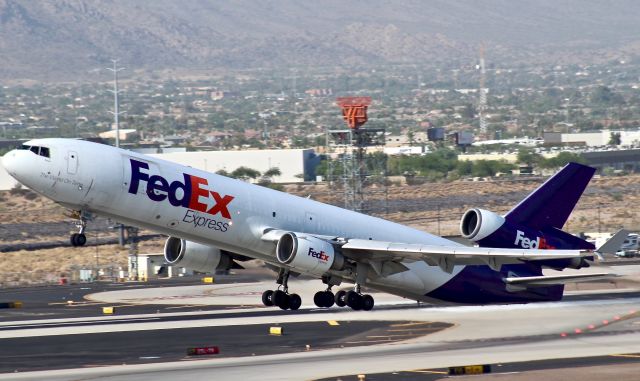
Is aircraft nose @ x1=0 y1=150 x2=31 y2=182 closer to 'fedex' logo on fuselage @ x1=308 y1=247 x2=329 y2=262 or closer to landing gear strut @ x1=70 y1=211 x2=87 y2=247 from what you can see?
landing gear strut @ x1=70 y1=211 x2=87 y2=247

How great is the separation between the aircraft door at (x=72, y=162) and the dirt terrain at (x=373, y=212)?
60.3m

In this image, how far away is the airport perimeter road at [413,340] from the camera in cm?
6028

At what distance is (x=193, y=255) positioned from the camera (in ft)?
204

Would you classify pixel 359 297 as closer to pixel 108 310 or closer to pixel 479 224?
pixel 479 224

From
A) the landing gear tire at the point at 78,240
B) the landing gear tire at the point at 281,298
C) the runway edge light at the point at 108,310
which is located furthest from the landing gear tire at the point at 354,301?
the runway edge light at the point at 108,310

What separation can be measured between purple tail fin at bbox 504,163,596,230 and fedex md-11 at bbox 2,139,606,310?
5 centimetres

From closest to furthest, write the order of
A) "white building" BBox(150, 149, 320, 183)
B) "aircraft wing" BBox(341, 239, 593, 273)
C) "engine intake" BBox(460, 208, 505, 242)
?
"aircraft wing" BBox(341, 239, 593, 273) < "engine intake" BBox(460, 208, 505, 242) < "white building" BBox(150, 149, 320, 183)

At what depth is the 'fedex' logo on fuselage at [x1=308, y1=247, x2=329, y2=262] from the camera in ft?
194

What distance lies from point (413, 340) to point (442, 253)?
31.8ft

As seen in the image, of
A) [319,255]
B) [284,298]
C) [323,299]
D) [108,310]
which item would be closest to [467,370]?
[319,255]

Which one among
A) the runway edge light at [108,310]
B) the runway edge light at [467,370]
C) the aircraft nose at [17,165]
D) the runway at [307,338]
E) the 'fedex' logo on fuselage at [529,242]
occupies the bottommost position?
the runway edge light at [108,310]

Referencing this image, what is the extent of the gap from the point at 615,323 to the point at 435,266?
12178 millimetres

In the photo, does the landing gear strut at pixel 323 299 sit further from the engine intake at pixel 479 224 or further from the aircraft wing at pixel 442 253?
the engine intake at pixel 479 224

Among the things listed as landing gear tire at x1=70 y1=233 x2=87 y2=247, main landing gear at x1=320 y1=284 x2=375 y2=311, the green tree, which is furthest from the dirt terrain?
landing gear tire at x1=70 y1=233 x2=87 y2=247
